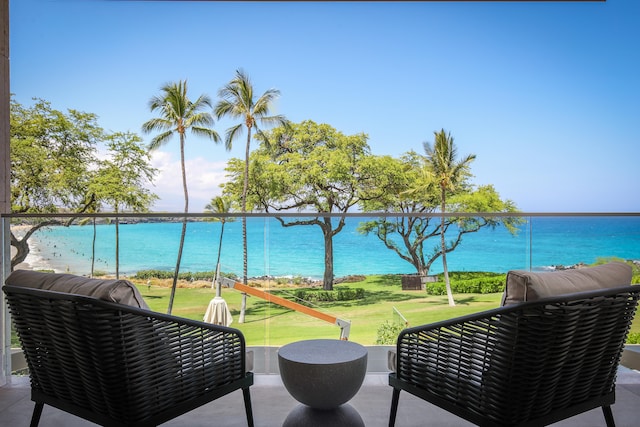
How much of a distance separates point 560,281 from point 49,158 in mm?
25287

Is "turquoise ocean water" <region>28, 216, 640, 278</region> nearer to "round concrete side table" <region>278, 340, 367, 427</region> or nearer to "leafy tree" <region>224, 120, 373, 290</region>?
"round concrete side table" <region>278, 340, 367, 427</region>

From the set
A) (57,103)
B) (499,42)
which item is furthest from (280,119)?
(499,42)

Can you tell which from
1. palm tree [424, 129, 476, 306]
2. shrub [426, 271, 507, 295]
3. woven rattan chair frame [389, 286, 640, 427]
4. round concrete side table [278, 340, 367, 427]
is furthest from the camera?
palm tree [424, 129, 476, 306]

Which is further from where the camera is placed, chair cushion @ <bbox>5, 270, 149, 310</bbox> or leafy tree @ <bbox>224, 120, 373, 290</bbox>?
leafy tree @ <bbox>224, 120, 373, 290</bbox>

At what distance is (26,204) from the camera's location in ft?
73.2

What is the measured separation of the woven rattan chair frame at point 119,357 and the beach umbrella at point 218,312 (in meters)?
1.90

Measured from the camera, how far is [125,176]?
80.1ft

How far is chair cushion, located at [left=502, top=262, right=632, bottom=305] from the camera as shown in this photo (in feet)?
4.87

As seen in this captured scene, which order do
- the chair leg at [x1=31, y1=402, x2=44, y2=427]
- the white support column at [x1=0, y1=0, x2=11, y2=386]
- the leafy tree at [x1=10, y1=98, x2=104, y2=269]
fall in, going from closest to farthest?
the chair leg at [x1=31, y1=402, x2=44, y2=427], the white support column at [x1=0, y1=0, x2=11, y2=386], the leafy tree at [x1=10, y1=98, x2=104, y2=269]

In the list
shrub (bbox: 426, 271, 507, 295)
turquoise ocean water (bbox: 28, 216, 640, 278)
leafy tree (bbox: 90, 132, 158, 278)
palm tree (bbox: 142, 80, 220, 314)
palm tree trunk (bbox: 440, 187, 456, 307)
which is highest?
palm tree (bbox: 142, 80, 220, 314)

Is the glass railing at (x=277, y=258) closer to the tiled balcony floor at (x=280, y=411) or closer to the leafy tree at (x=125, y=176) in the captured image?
the tiled balcony floor at (x=280, y=411)

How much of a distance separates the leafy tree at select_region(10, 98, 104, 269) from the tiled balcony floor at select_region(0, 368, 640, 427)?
71.6ft

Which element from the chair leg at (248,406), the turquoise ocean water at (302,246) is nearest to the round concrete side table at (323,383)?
the chair leg at (248,406)

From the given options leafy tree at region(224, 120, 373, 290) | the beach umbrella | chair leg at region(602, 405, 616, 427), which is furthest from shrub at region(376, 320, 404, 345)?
leafy tree at region(224, 120, 373, 290)
